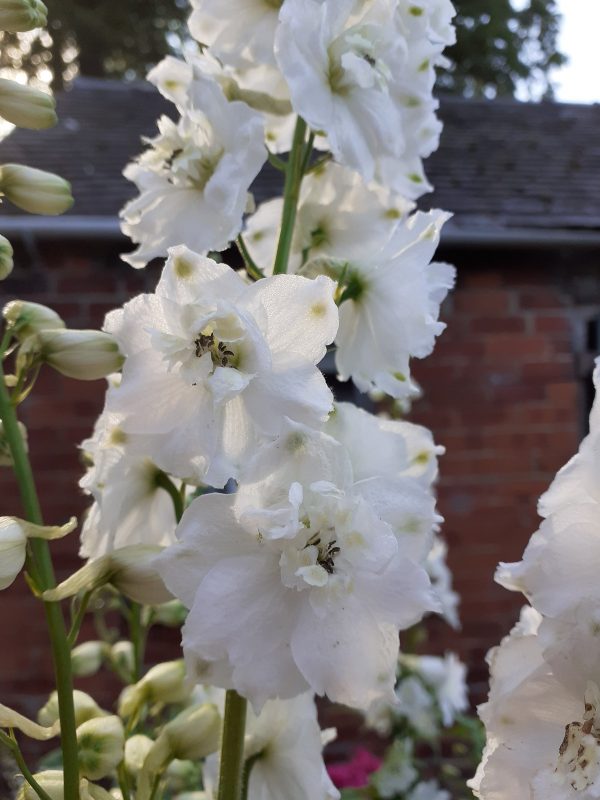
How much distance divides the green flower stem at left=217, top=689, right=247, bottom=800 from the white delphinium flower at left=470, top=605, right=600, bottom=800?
0.55 feet

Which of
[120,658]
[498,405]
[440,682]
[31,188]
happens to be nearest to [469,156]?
[498,405]

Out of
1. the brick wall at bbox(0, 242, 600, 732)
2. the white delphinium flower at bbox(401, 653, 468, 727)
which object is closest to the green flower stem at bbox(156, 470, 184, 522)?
the white delphinium flower at bbox(401, 653, 468, 727)

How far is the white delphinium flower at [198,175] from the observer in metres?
0.62

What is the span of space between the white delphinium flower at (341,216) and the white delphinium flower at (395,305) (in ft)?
0.14

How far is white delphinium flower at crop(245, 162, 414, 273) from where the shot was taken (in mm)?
726

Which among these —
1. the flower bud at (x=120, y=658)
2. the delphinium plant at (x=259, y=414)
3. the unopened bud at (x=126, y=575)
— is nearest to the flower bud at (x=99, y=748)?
the delphinium plant at (x=259, y=414)

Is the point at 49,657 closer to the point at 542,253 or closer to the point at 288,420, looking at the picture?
the point at 542,253

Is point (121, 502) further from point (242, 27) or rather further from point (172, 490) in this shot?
point (242, 27)

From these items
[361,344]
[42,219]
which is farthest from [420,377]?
[361,344]

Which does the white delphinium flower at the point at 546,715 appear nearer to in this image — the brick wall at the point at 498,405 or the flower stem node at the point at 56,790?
the flower stem node at the point at 56,790

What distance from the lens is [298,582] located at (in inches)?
19.0

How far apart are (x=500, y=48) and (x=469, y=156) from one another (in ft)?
16.9

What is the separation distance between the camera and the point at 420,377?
275 cm

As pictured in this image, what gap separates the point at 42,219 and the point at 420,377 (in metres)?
1.26
